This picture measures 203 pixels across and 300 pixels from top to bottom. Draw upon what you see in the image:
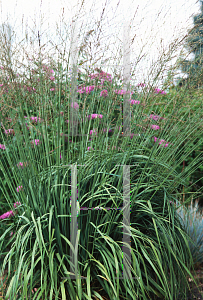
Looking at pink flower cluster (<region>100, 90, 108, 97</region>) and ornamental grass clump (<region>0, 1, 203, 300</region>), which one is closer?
ornamental grass clump (<region>0, 1, 203, 300</region>)

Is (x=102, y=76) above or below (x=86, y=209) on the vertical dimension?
above

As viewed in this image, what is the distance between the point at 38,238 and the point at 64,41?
4.04 feet

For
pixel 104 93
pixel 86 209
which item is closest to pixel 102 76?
pixel 104 93

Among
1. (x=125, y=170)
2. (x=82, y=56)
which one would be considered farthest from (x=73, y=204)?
(x=82, y=56)

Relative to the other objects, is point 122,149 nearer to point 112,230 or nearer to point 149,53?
point 112,230

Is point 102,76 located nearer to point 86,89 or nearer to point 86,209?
point 86,89

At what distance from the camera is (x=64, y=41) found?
1621 millimetres

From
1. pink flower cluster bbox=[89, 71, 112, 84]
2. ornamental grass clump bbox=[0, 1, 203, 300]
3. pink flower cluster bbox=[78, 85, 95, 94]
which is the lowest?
ornamental grass clump bbox=[0, 1, 203, 300]

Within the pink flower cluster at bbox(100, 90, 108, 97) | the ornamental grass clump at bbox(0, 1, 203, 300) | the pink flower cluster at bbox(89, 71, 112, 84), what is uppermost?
the pink flower cluster at bbox(89, 71, 112, 84)

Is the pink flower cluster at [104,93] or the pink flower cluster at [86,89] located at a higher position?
the pink flower cluster at [86,89]

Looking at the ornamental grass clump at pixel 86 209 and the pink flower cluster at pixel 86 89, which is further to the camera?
the pink flower cluster at pixel 86 89

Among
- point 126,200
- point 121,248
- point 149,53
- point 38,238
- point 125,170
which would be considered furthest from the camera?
point 149,53

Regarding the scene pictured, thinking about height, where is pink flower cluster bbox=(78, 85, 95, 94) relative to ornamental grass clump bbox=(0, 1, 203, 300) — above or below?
above

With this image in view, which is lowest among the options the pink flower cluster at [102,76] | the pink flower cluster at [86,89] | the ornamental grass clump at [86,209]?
the ornamental grass clump at [86,209]
